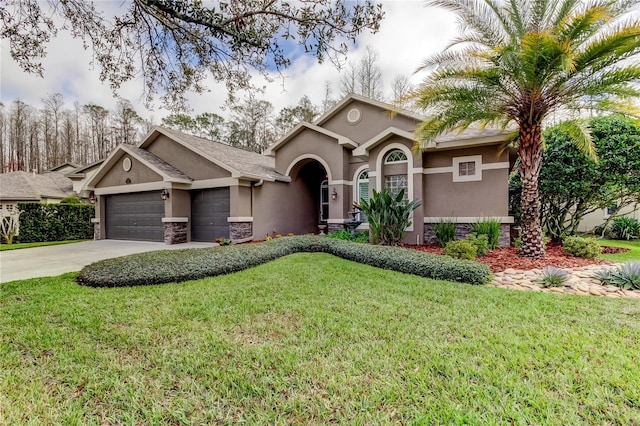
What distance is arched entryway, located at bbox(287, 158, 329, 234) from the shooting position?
48.6ft

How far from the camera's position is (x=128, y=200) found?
15.3 metres

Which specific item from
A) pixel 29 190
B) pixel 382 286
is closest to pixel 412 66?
pixel 382 286

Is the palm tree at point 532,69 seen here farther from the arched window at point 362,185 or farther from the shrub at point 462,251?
the arched window at point 362,185

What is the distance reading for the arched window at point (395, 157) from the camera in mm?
11734

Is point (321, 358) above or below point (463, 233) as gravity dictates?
below

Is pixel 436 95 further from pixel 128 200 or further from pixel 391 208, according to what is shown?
pixel 128 200

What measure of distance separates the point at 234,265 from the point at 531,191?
8575 millimetres

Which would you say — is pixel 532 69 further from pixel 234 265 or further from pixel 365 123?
pixel 234 265

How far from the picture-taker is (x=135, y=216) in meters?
15.1

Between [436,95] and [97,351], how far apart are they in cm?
945

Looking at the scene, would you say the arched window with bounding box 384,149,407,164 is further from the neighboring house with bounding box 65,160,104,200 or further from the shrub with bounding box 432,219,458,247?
the neighboring house with bounding box 65,160,104,200

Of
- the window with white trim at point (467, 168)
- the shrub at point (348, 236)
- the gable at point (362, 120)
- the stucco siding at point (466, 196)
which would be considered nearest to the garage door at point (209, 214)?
the shrub at point (348, 236)

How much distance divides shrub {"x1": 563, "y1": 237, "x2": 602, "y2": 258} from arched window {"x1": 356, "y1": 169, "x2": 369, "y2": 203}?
7092mm

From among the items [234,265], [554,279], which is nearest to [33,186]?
[234,265]
